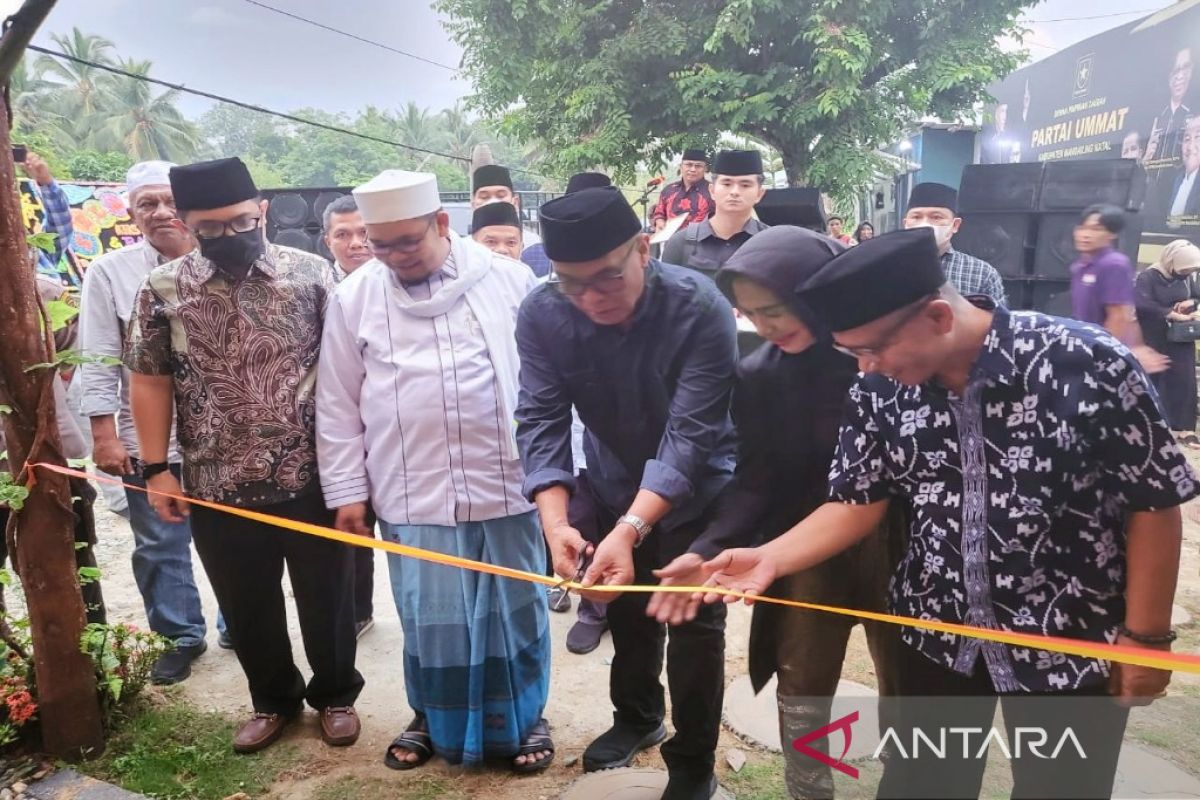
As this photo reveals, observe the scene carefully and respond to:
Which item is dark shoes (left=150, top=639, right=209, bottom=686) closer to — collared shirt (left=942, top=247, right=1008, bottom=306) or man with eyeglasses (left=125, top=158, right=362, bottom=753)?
man with eyeglasses (left=125, top=158, right=362, bottom=753)

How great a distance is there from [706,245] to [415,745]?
2712mm

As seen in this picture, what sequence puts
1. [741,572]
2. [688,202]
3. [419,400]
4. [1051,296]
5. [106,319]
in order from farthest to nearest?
[1051,296]
[688,202]
[106,319]
[419,400]
[741,572]

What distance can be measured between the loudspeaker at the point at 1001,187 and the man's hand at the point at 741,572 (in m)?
6.82

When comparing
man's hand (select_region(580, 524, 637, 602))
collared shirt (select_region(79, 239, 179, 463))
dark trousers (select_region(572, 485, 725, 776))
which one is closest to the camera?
man's hand (select_region(580, 524, 637, 602))

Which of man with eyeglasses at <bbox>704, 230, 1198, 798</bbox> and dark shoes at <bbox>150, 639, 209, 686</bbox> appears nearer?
man with eyeglasses at <bbox>704, 230, 1198, 798</bbox>

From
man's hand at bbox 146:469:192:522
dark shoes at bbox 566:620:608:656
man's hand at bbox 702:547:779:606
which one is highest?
man's hand at bbox 702:547:779:606

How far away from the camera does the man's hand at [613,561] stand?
193 centimetres

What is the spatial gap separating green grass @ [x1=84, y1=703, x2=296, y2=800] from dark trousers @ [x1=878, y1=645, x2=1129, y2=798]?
209 cm

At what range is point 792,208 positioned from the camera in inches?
217

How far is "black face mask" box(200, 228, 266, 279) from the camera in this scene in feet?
7.88

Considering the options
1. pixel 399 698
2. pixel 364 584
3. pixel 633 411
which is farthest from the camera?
pixel 364 584

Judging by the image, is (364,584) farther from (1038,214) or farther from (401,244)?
(1038,214)

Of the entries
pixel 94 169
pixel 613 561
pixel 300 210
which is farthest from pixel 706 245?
pixel 94 169

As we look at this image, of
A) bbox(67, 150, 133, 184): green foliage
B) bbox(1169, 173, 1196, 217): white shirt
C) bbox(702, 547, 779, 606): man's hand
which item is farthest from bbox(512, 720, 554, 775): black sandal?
bbox(67, 150, 133, 184): green foliage
